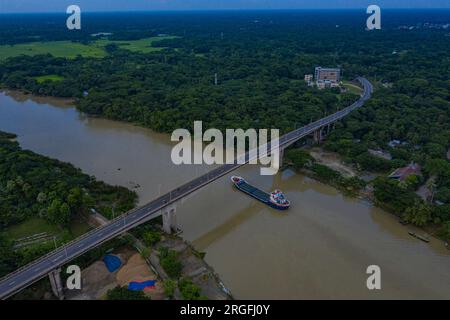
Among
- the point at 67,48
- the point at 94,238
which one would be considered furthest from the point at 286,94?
the point at 67,48

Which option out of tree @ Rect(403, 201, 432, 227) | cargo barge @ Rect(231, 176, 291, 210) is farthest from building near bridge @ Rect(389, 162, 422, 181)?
cargo barge @ Rect(231, 176, 291, 210)

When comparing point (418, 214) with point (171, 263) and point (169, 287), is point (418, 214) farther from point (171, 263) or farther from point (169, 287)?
point (169, 287)

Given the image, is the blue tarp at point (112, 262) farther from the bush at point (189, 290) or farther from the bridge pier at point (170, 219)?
the bush at point (189, 290)

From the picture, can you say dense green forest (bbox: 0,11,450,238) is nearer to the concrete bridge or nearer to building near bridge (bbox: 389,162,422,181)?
building near bridge (bbox: 389,162,422,181)

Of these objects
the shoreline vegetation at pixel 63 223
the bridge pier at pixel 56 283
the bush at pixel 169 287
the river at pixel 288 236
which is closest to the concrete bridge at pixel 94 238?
the bridge pier at pixel 56 283

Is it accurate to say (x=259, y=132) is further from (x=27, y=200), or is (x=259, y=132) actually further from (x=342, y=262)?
(x=27, y=200)

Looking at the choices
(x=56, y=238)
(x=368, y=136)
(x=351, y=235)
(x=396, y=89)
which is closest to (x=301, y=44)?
(x=396, y=89)
